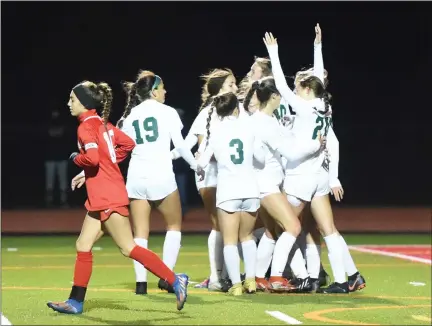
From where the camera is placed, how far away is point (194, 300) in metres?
10.7

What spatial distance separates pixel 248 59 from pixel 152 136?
1536 centimetres

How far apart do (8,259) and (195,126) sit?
4307mm

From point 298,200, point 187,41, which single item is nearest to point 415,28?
point 187,41

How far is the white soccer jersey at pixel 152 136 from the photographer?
443 inches

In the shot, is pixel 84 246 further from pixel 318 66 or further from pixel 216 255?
pixel 318 66

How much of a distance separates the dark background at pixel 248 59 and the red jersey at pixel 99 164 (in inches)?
633

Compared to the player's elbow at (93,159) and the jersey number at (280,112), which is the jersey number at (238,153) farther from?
the player's elbow at (93,159)

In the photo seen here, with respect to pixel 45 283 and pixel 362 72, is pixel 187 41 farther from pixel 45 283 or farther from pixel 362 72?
pixel 45 283

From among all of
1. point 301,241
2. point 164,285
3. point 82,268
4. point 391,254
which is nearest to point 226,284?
point 164,285

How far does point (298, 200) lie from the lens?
37.3 feet

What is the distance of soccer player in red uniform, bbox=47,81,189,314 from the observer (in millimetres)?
9477

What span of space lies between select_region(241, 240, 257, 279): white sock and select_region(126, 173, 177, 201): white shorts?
34.9 inches

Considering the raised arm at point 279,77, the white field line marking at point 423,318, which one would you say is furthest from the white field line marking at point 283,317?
the raised arm at point 279,77

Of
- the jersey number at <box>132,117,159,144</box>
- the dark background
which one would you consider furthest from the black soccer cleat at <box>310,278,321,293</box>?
the dark background
